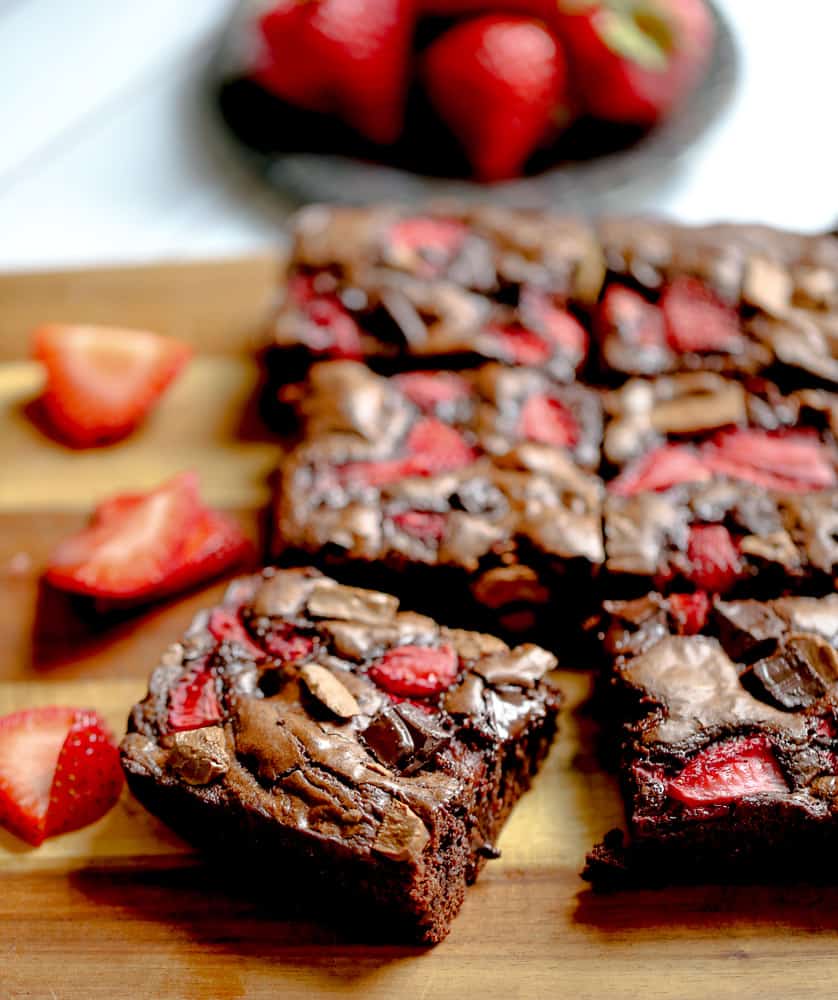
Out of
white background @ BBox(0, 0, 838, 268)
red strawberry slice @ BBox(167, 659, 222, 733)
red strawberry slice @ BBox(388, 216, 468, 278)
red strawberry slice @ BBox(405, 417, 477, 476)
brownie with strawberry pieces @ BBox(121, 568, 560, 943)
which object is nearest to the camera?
brownie with strawberry pieces @ BBox(121, 568, 560, 943)

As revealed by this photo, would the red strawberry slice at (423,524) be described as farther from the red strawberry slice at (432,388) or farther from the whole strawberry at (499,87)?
the whole strawberry at (499,87)

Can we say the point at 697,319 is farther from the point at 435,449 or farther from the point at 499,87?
the point at 499,87

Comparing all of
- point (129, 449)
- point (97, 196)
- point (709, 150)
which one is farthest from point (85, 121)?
point (709, 150)

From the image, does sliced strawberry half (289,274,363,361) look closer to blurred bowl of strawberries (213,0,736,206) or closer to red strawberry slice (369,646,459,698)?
blurred bowl of strawberries (213,0,736,206)

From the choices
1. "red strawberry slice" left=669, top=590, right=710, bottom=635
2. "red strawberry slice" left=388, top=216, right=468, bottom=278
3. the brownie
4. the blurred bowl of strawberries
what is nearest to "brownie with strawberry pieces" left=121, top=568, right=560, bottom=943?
the brownie

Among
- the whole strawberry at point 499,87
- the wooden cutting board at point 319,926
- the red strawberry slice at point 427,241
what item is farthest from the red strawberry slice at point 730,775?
the whole strawberry at point 499,87

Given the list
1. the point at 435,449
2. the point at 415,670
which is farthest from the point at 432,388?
the point at 415,670
